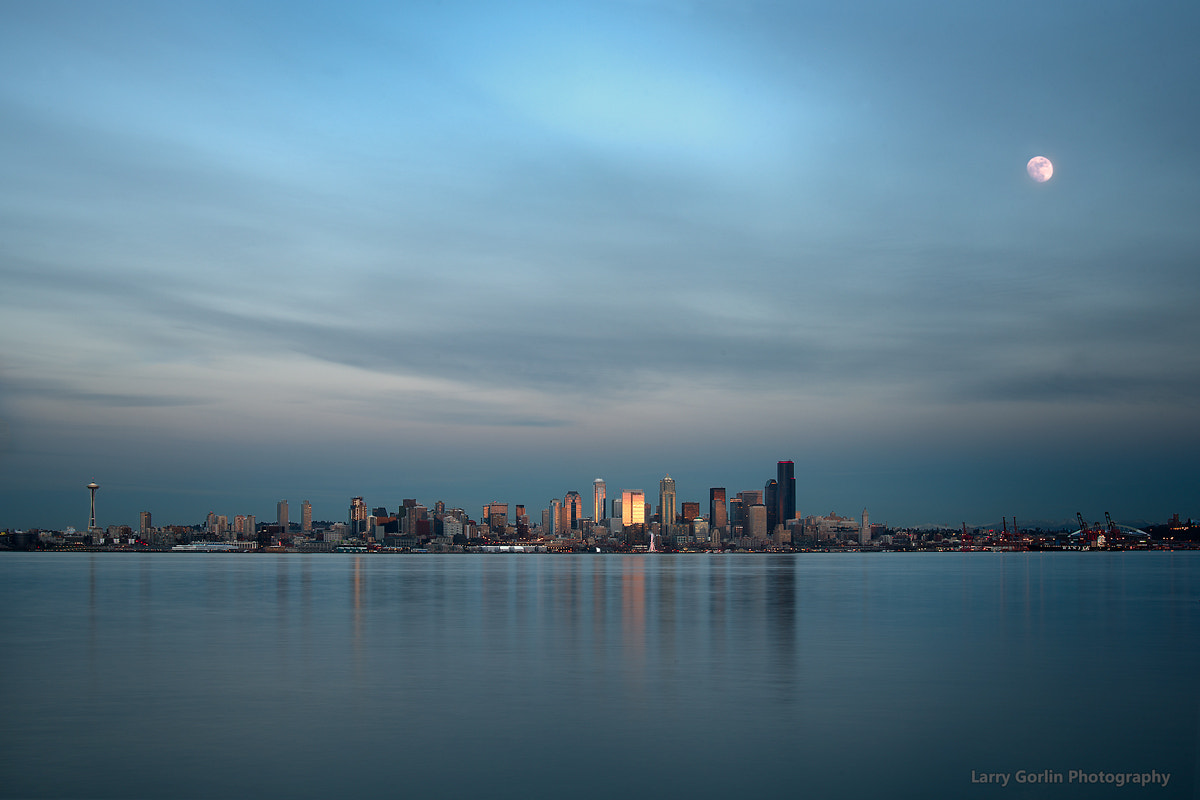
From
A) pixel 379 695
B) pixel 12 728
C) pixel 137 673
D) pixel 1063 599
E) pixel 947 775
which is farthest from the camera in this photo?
pixel 1063 599

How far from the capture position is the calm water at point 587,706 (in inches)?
768

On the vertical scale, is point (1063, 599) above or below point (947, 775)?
below

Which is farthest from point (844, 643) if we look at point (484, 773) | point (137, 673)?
point (137, 673)

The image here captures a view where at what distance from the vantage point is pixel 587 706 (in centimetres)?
2714

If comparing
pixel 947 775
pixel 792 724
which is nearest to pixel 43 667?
pixel 792 724

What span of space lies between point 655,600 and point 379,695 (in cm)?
4642

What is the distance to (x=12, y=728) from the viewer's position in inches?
937

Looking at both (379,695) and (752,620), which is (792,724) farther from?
(752,620)

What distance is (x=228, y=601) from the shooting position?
7188 centimetres

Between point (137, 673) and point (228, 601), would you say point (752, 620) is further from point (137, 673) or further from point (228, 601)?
point (228, 601)

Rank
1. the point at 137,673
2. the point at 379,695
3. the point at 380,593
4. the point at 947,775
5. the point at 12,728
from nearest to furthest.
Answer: the point at 947,775 → the point at 12,728 → the point at 379,695 → the point at 137,673 → the point at 380,593

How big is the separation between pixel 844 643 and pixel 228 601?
4979 cm

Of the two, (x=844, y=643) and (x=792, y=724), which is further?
(x=844, y=643)

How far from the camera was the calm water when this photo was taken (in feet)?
64.0
